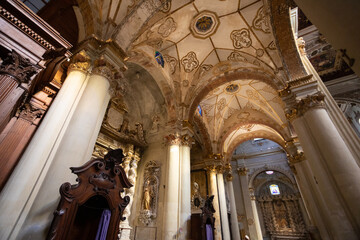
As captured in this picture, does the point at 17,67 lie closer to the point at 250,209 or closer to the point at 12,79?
the point at 12,79

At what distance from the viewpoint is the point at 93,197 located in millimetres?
3283

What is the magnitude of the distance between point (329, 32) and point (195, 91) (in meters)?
7.00

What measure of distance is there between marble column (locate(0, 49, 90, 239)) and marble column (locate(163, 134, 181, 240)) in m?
4.26

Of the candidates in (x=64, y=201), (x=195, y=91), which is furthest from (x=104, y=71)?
(x=195, y=91)

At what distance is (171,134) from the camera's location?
7.43 meters

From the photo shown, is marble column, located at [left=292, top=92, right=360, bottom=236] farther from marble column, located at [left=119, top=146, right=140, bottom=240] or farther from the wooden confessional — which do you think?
marble column, located at [left=119, top=146, right=140, bottom=240]

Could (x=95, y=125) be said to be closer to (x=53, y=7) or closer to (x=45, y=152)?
(x=45, y=152)

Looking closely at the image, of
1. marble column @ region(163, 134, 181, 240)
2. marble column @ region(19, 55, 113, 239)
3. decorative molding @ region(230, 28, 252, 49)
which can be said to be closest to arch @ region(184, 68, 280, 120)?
decorative molding @ region(230, 28, 252, 49)

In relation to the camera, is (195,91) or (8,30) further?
(195,91)

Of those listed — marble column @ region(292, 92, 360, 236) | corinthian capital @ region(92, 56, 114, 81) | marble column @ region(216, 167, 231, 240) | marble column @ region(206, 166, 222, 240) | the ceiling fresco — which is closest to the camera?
marble column @ region(292, 92, 360, 236)

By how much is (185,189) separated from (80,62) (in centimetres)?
544

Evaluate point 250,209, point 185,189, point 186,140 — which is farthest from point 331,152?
point 250,209

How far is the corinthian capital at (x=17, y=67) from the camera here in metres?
2.30

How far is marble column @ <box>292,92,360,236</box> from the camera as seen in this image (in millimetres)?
3312
